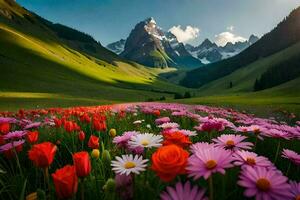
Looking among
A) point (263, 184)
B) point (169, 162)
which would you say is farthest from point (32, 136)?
point (263, 184)

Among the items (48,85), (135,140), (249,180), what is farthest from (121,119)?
(48,85)

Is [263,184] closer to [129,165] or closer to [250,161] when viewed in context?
[250,161]

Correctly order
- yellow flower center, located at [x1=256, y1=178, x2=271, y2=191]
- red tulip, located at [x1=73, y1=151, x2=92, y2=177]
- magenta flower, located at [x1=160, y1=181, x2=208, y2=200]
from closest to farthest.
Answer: magenta flower, located at [x1=160, y1=181, x2=208, y2=200]
yellow flower center, located at [x1=256, y1=178, x2=271, y2=191]
red tulip, located at [x1=73, y1=151, x2=92, y2=177]

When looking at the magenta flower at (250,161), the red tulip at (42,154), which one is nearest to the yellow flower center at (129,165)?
the red tulip at (42,154)

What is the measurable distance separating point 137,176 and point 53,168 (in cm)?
202

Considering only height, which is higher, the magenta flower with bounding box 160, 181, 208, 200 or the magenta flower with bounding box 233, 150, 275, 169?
the magenta flower with bounding box 233, 150, 275, 169

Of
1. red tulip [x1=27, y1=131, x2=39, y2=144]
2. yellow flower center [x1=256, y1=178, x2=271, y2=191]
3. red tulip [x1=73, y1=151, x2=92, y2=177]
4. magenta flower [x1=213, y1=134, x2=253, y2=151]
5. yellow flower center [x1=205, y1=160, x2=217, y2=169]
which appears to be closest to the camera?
yellow flower center [x1=256, y1=178, x2=271, y2=191]

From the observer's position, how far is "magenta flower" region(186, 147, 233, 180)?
1.76 meters

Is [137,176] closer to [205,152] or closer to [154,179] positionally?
[154,179]

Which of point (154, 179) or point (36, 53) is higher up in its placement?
point (36, 53)

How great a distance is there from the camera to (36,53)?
14275 centimetres

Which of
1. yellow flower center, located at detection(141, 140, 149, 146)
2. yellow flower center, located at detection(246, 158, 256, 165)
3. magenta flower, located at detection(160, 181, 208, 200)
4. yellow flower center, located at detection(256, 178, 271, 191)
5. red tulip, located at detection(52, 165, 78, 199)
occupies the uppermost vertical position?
yellow flower center, located at detection(246, 158, 256, 165)

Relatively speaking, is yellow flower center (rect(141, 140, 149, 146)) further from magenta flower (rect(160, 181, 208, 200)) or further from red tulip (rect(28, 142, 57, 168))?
magenta flower (rect(160, 181, 208, 200))

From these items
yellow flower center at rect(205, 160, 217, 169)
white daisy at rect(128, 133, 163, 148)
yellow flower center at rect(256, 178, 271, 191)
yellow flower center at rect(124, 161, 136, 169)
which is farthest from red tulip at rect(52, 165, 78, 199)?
yellow flower center at rect(256, 178, 271, 191)
